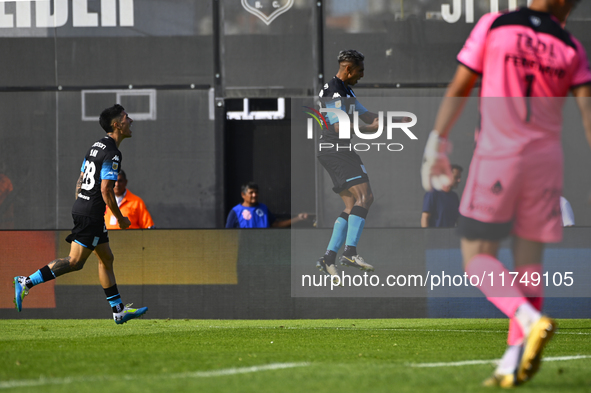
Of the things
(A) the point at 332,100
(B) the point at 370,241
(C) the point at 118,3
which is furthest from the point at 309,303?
(C) the point at 118,3

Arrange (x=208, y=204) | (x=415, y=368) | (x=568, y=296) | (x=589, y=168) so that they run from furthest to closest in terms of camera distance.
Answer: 1. (x=208, y=204)
2. (x=589, y=168)
3. (x=568, y=296)
4. (x=415, y=368)

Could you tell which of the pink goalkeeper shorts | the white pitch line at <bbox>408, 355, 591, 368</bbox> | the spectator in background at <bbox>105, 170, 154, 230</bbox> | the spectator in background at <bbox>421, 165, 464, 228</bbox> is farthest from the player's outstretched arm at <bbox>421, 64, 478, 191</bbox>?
the spectator in background at <bbox>105, 170, 154, 230</bbox>

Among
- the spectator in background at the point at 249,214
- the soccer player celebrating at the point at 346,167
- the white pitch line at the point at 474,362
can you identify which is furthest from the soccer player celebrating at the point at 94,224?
the white pitch line at the point at 474,362

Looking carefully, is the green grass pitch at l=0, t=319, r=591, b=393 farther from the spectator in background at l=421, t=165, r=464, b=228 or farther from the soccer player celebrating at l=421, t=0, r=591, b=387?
the spectator in background at l=421, t=165, r=464, b=228

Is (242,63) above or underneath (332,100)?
above

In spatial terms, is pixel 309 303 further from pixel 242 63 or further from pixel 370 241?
pixel 242 63

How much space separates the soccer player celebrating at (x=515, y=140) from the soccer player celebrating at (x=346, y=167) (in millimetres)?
4765

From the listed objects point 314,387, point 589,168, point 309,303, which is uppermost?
point 589,168

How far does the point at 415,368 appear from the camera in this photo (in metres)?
4.50

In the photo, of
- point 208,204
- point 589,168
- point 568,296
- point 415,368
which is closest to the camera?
point 415,368

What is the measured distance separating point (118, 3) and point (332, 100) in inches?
288

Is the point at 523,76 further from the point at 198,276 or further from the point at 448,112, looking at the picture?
the point at 198,276

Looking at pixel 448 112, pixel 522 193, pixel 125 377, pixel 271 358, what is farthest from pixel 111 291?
pixel 522 193

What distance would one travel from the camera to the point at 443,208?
1048 cm
